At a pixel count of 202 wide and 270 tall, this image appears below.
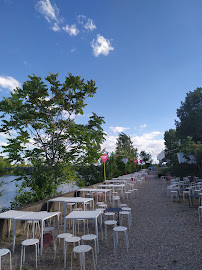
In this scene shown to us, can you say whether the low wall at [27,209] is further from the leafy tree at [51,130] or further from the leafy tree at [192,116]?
the leafy tree at [192,116]

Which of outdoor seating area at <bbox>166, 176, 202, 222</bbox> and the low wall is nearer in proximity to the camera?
the low wall

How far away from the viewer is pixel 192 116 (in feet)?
69.5

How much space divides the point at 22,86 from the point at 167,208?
25.0ft

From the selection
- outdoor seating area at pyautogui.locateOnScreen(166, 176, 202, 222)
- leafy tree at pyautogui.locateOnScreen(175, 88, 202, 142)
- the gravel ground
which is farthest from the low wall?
leafy tree at pyautogui.locateOnScreen(175, 88, 202, 142)

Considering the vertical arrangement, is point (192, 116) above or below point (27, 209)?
above

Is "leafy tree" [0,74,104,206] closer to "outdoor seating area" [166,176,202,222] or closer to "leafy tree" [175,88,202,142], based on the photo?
"outdoor seating area" [166,176,202,222]

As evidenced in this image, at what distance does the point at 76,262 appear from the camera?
10.8ft

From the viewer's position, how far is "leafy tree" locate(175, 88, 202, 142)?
20.3 m

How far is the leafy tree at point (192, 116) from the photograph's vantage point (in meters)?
20.3

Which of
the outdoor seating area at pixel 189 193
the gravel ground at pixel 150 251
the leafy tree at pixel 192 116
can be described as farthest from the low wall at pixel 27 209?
the leafy tree at pixel 192 116

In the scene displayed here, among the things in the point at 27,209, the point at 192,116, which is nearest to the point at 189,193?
the point at 27,209

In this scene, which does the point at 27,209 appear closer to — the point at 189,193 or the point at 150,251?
the point at 150,251

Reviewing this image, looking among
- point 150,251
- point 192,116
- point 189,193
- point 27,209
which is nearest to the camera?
point 150,251

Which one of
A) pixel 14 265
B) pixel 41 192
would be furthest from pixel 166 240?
pixel 41 192
